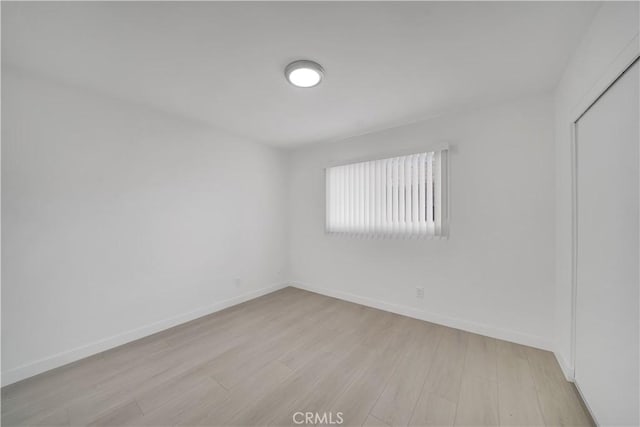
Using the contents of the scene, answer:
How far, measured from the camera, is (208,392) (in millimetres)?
1600

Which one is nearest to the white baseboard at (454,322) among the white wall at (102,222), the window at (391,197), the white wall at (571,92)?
the white wall at (571,92)

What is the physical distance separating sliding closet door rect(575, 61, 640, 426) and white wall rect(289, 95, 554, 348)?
56cm

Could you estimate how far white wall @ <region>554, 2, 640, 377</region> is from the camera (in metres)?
1.08

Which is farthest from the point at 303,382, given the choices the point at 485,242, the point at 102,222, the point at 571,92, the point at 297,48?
the point at 571,92

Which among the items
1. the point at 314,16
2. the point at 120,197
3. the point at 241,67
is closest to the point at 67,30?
the point at 241,67

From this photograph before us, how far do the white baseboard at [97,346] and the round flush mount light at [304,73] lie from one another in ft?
9.27

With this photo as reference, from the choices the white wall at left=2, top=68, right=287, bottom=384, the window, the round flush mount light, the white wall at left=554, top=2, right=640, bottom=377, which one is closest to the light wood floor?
the white wall at left=2, top=68, right=287, bottom=384

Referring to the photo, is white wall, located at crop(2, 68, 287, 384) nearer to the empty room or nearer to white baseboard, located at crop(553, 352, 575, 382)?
the empty room

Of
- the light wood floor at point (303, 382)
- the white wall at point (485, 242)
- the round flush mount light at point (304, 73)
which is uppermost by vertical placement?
the round flush mount light at point (304, 73)

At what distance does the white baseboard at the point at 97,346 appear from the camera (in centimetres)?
171

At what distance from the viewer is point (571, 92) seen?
5.44 feet

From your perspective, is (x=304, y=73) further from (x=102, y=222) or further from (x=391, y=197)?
(x=102, y=222)

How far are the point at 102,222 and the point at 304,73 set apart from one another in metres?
2.30

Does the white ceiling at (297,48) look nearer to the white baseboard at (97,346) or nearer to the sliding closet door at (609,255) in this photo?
the sliding closet door at (609,255)
